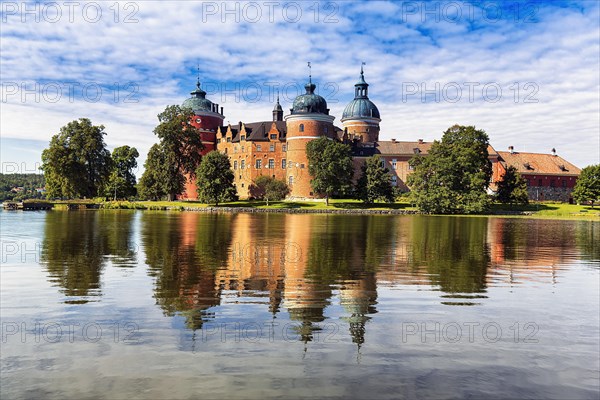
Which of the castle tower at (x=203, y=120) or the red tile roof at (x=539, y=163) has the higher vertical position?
the castle tower at (x=203, y=120)

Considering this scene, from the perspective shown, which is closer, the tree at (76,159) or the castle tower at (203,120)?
the tree at (76,159)

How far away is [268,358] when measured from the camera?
8.30m

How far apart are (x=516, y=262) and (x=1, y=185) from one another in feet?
579

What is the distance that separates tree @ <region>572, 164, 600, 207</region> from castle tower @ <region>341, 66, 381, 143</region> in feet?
155

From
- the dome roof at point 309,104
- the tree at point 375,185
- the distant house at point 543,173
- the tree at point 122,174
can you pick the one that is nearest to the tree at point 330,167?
the tree at point 375,185

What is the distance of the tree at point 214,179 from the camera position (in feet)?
286

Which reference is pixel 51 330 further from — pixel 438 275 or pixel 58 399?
pixel 438 275

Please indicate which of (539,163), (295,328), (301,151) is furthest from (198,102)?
(295,328)

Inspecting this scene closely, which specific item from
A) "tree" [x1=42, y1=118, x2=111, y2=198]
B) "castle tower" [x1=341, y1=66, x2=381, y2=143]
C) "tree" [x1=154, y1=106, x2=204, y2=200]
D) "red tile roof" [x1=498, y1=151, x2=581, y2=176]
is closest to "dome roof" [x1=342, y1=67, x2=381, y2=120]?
"castle tower" [x1=341, y1=66, x2=381, y2=143]

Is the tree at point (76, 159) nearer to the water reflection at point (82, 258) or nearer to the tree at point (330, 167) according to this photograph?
the tree at point (330, 167)

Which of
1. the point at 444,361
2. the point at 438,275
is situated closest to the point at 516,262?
the point at 438,275

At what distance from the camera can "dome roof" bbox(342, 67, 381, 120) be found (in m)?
126

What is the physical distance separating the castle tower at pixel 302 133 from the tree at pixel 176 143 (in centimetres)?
1914

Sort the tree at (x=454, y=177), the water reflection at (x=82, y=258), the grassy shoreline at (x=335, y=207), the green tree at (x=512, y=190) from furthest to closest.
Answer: the green tree at (x=512, y=190), the grassy shoreline at (x=335, y=207), the tree at (x=454, y=177), the water reflection at (x=82, y=258)
